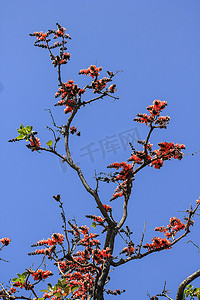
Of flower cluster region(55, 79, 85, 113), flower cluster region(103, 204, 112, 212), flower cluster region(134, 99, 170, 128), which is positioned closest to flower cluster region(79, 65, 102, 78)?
flower cluster region(55, 79, 85, 113)

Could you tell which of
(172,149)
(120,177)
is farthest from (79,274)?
(172,149)

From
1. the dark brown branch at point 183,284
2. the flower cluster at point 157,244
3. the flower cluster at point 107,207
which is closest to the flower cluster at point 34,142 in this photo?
the flower cluster at point 107,207

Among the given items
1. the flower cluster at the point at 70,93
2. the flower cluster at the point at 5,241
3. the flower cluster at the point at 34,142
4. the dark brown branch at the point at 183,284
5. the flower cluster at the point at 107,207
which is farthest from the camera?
the flower cluster at the point at 5,241

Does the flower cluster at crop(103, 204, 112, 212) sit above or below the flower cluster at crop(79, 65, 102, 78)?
below

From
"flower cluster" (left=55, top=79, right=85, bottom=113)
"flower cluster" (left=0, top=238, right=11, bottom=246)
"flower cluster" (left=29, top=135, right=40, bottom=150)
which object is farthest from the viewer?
"flower cluster" (left=0, top=238, right=11, bottom=246)

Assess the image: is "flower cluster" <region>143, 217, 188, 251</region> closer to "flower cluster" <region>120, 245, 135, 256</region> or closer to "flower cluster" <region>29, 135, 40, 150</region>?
"flower cluster" <region>120, 245, 135, 256</region>

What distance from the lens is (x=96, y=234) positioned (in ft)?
16.5

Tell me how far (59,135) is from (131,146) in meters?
1.40

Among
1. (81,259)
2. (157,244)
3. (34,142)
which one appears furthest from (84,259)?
(34,142)

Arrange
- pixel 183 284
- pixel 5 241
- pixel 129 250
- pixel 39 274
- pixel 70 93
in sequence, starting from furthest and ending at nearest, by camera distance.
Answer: pixel 5 241
pixel 70 93
pixel 129 250
pixel 39 274
pixel 183 284

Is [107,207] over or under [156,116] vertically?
under

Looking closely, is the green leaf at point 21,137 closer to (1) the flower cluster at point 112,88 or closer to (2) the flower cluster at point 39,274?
(1) the flower cluster at point 112,88

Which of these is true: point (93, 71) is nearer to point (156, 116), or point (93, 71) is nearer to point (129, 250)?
point (156, 116)

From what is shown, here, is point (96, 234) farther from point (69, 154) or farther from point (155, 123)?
point (155, 123)
